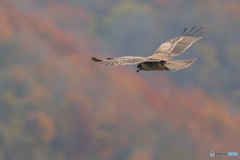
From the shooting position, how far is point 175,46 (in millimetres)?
32219

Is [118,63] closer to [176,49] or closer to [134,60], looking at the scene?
[134,60]

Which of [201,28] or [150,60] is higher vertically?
[201,28]

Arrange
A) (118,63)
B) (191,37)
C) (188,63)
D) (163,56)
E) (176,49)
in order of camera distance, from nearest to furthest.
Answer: (118,63) → (188,63) → (163,56) → (176,49) → (191,37)

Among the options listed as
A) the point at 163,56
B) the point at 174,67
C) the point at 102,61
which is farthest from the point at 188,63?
the point at 102,61

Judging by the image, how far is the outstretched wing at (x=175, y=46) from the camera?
30372 millimetres

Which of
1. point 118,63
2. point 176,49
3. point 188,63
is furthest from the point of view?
point 176,49

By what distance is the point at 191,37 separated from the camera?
33.8 metres

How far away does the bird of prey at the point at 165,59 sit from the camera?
25.5 metres

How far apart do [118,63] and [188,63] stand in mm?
4762

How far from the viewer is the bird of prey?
25.5 m

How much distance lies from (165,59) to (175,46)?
416 cm

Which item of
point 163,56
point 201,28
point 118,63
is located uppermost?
point 201,28

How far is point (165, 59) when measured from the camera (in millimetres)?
28391

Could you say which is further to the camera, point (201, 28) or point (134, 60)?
point (201, 28)
